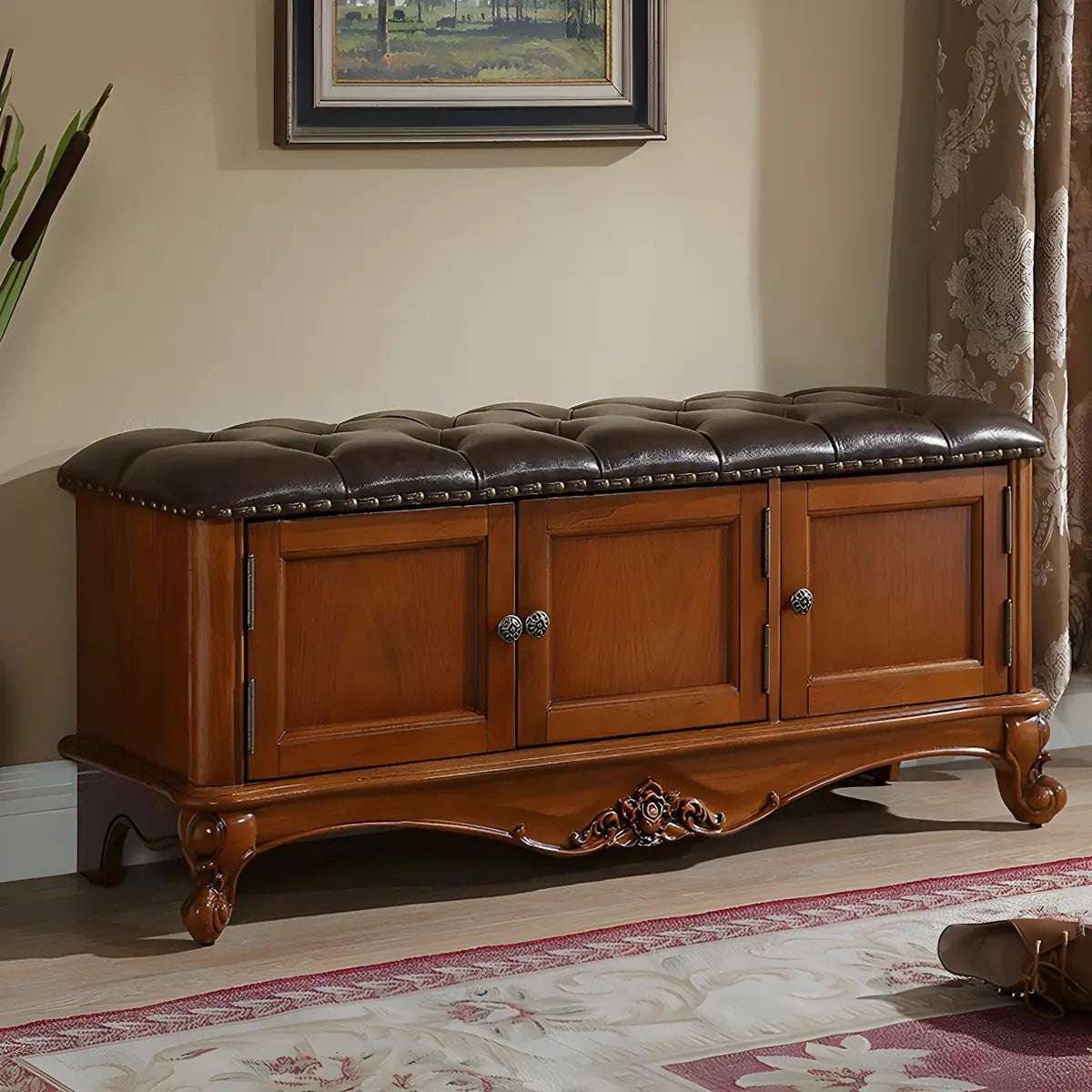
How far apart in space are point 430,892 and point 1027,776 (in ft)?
3.31

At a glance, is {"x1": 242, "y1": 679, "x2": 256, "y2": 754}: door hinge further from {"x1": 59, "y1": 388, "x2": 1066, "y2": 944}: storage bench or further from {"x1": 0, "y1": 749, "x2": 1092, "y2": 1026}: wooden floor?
{"x1": 0, "y1": 749, "x2": 1092, "y2": 1026}: wooden floor

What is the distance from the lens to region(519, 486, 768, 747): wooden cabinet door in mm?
2652

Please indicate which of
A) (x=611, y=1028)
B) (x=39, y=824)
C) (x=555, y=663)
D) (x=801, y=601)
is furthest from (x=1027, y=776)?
(x=39, y=824)

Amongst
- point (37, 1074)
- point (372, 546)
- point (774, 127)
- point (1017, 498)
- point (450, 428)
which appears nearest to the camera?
point (37, 1074)

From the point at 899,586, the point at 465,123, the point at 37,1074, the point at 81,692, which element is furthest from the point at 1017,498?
the point at 37,1074

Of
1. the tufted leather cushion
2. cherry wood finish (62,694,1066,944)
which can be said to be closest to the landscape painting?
the tufted leather cushion

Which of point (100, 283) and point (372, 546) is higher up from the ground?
point (100, 283)

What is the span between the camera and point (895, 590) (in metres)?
2.90

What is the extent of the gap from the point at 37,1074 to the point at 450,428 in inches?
44.4

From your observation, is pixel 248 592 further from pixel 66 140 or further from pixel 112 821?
pixel 66 140

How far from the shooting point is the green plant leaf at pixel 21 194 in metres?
2.61

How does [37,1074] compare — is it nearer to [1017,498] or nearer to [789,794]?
[789,794]

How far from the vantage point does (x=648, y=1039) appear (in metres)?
2.14

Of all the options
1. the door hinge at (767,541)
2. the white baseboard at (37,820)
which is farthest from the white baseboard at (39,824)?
the door hinge at (767,541)
